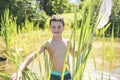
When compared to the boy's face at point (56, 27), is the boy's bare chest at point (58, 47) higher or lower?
lower

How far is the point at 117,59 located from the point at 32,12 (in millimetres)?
8743

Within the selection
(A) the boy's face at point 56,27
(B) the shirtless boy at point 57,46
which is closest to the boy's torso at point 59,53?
(B) the shirtless boy at point 57,46

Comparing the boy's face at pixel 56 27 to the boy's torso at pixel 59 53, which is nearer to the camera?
the boy's face at pixel 56 27

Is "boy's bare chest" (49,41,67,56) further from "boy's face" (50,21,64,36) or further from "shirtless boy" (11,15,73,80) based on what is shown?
"boy's face" (50,21,64,36)

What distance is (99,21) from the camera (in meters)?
0.99

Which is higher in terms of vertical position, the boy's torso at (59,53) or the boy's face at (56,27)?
the boy's face at (56,27)

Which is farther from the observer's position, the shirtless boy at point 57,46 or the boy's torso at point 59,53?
the boy's torso at point 59,53

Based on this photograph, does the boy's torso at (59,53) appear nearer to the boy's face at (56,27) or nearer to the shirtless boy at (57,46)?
the shirtless boy at (57,46)

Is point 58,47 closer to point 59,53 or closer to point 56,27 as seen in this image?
point 59,53

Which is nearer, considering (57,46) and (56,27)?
(56,27)

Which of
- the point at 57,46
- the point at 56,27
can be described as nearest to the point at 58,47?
the point at 57,46

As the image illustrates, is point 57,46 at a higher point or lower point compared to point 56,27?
lower

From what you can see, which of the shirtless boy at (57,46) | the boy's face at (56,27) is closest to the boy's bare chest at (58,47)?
the shirtless boy at (57,46)

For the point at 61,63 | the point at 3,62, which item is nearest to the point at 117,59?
the point at 3,62
